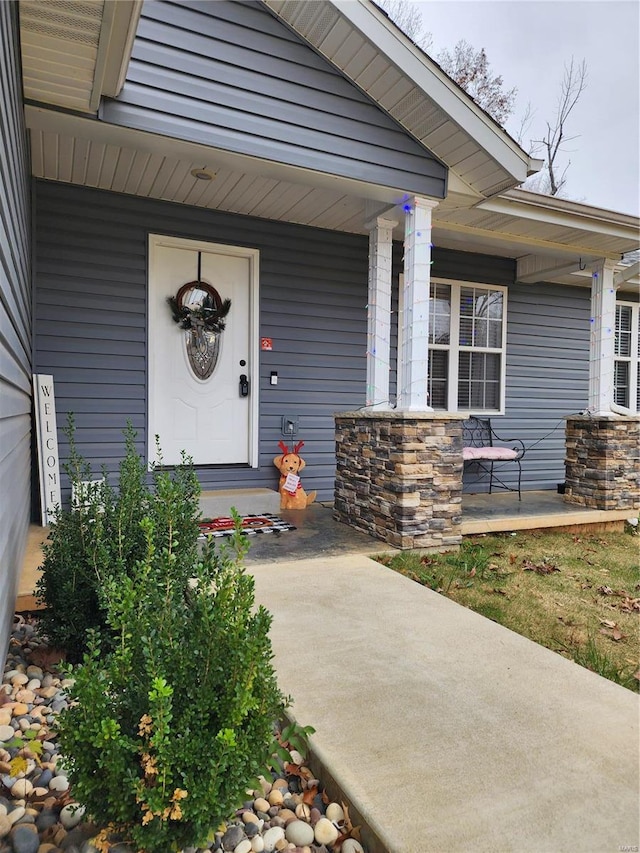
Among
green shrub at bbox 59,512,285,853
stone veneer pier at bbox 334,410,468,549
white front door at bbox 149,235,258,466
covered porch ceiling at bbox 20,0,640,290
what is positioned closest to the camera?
green shrub at bbox 59,512,285,853

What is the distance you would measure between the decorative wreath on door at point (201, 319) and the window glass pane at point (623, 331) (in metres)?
5.49

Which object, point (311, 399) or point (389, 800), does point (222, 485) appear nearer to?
point (311, 399)

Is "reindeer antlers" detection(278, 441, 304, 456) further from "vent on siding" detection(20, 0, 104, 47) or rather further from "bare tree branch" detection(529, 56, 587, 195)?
"bare tree branch" detection(529, 56, 587, 195)

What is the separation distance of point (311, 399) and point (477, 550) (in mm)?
2171

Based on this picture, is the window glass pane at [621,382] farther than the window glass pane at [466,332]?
Yes

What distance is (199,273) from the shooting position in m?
4.96

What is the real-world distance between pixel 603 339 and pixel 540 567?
2799 millimetres

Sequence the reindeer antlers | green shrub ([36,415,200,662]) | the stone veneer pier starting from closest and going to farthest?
green shrub ([36,415,200,662]) < the stone veneer pier < the reindeer antlers

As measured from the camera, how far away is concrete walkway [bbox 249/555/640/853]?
1.28 meters

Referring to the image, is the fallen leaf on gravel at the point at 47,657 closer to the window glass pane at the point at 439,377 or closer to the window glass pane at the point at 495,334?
the window glass pane at the point at 439,377

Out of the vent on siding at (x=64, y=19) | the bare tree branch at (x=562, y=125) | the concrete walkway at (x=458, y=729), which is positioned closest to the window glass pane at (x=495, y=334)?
the concrete walkway at (x=458, y=729)

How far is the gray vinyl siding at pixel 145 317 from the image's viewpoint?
4352 mm

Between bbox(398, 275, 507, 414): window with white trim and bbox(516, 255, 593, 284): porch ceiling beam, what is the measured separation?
0.92 ft

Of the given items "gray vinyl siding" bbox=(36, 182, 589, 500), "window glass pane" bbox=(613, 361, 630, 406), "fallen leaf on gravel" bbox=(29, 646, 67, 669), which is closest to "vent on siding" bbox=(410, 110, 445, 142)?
"gray vinyl siding" bbox=(36, 182, 589, 500)
